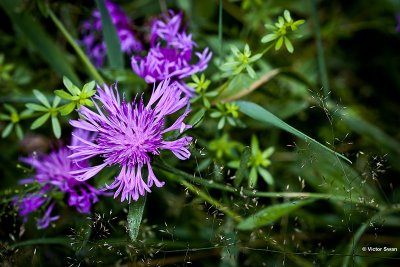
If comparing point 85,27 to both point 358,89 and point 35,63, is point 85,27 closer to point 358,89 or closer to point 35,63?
point 35,63

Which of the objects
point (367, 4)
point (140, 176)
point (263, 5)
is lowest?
point (140, 176)

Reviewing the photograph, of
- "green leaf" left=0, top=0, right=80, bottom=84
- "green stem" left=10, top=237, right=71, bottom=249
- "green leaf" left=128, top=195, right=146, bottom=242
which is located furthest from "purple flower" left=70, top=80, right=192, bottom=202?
"green leaf" left=0, top=0, right=80, bottom=84

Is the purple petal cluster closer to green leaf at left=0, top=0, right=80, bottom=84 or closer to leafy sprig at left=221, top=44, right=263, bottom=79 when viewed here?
green leaf at left=0, top=0, right=80, bottom=84

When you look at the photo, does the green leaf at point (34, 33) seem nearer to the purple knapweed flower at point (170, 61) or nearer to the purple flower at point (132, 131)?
the purple knapweed flower at point (170, 61)

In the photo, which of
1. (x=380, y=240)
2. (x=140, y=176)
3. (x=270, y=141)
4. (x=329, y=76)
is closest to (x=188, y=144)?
(x=140, y=176)

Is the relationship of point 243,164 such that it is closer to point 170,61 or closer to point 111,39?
point 170,61

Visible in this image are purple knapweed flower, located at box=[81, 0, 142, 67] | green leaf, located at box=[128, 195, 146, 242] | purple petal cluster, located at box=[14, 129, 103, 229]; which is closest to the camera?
green leaf, located at box=[128, 195, 146, 242]
